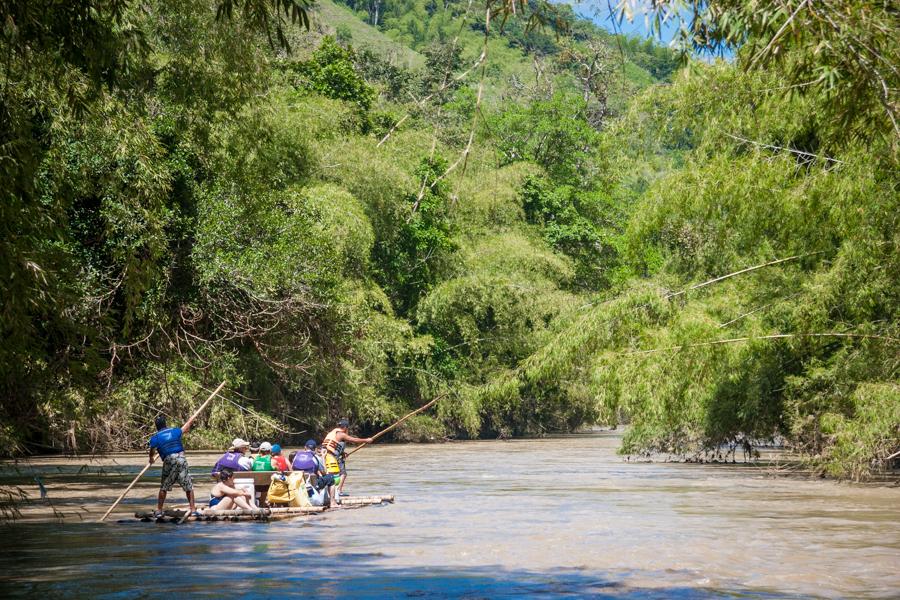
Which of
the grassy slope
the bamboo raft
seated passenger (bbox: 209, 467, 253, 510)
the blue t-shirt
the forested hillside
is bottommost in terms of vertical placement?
the bamboo raft

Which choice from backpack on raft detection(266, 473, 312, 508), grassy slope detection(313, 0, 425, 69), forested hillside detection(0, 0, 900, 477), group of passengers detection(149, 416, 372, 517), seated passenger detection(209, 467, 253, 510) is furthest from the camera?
grassy slope detection(313, 0, 425, 69)

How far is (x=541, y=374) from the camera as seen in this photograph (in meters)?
26.8

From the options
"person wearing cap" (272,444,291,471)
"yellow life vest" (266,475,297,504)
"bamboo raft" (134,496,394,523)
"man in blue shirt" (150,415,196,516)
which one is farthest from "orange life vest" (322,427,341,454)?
"man in blue shirt" (150,415,196,516)

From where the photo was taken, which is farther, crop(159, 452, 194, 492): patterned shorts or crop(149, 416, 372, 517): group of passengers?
crop(149, 416, 372, 517): group of passengers

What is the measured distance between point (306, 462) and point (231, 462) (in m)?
1.69

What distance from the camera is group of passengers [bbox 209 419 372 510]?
19.2 meters

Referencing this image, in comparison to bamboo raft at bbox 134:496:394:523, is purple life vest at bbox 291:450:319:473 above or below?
above

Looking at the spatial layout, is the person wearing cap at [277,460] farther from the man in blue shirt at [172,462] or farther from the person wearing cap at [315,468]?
the man in blue shirt at [172,462]

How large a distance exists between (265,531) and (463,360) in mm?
31710

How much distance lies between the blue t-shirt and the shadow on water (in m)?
2.17

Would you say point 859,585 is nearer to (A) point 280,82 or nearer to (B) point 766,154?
(B) point 766,154

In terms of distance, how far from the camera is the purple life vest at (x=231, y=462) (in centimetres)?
1912

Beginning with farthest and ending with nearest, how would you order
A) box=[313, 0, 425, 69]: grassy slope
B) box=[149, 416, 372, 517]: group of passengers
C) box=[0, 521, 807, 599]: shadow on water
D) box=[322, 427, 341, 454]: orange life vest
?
box=[313, 0, 425, 69]: grassy slope → box=[322, 427, 341, 454]: orange life vest → box=[149, 416, 372, 517]: group of passengers → box=[0, 521, 807, 599]: shadow on water

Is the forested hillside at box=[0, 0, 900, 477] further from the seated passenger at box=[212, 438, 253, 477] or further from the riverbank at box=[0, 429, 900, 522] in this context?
the seated passenger at box=[212, 438, 253, 477]
